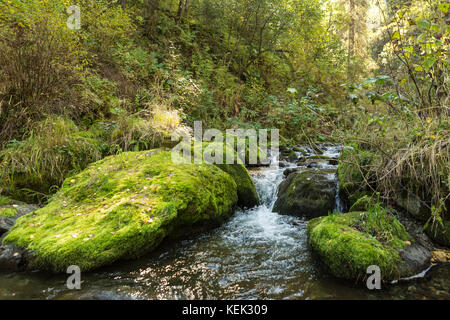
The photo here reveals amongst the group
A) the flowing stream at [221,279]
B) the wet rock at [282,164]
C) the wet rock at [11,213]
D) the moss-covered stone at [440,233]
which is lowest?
the flowing stream at [221,279]

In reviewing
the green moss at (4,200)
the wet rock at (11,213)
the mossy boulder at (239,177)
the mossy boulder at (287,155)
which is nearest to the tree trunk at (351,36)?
Answer: the mossy boulder at (287,155)

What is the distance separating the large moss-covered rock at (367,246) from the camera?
239 centimetres

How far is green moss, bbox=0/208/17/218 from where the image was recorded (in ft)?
10.2

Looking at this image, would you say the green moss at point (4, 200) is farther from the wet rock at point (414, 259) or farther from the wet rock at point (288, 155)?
the wet rock at point (288, 155)

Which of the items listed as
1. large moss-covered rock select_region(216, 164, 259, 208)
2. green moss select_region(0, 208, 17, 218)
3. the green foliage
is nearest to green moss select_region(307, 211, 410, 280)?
large moss-covered rock select_region(216, 164, 259, 208)

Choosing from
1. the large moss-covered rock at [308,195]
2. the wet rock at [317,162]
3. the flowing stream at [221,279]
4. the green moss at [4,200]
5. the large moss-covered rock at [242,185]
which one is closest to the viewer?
the flowing stream at [221,279]

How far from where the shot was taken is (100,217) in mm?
2840

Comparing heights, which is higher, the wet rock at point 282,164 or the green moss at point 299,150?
the green moss at point 299,150

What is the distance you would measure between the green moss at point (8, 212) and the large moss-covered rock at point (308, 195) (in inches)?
153

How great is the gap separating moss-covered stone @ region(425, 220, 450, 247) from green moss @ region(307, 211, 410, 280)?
45 centimetres

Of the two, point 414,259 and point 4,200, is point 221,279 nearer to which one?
point 414,259
